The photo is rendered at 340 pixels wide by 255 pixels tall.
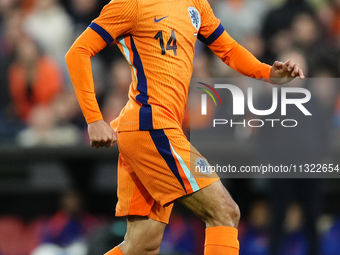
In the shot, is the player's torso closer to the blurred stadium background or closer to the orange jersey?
the orange jersey

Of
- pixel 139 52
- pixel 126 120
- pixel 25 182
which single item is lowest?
pixel 25 182

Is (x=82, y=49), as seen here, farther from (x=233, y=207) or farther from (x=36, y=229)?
(x=36, y=229)

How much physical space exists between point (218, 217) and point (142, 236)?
605 mm

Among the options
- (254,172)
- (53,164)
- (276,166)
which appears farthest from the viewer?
(53,164)

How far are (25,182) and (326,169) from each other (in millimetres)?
3190

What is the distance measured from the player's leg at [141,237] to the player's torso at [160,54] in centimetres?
67

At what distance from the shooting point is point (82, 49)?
2.74 m

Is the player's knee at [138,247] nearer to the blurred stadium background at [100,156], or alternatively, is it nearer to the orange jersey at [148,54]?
the orange jersey at [148,54]

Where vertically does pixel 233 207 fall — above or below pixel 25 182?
above

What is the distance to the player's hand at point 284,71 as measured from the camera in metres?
2.85

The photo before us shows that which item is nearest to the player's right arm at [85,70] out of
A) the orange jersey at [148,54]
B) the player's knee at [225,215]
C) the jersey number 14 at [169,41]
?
the orange jersey at [148,54]

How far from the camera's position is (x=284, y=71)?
9.76 feet

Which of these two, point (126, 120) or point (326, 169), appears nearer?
point (126, 120)

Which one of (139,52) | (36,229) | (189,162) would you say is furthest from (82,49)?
(36,229)
